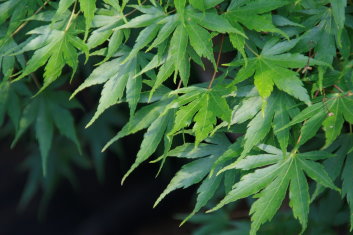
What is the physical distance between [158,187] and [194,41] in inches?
95.3

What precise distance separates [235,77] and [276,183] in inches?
10.4

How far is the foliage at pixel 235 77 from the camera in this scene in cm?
119

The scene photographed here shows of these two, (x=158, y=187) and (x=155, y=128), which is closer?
(x=155, y=128)

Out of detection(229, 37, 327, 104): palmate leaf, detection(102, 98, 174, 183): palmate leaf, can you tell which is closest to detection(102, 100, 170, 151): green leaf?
detection(102, 98, 174, 183): palmate leaf

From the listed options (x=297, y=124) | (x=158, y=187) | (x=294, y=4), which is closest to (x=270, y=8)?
(x=294, y=4)

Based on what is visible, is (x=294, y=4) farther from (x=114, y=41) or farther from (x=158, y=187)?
(x=158, y=187)

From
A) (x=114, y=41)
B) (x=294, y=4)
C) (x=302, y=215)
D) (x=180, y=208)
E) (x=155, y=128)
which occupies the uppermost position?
(x=114, y=41)

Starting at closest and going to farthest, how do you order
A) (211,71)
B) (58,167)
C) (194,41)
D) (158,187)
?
(194,41) < (211,71) < (58,167) < (158,187)

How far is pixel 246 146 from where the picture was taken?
1.21 metres

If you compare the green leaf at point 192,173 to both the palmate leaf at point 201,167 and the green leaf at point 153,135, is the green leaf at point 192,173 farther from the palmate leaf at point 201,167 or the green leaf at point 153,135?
the green leaf at point 153,135

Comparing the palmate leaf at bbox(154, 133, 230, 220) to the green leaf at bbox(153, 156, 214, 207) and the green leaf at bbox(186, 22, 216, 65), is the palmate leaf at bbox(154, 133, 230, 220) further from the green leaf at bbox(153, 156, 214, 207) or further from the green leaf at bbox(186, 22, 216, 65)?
the green leaf at bbox(186, 22, 216, 65)

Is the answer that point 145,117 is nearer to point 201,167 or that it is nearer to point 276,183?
point 201,167

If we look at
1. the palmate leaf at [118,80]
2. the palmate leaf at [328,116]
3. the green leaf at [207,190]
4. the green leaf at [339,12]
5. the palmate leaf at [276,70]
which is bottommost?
the green leaf at [207,190]

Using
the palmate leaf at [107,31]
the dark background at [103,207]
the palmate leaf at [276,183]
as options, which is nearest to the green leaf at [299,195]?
the palmate leaf at [276,183]
